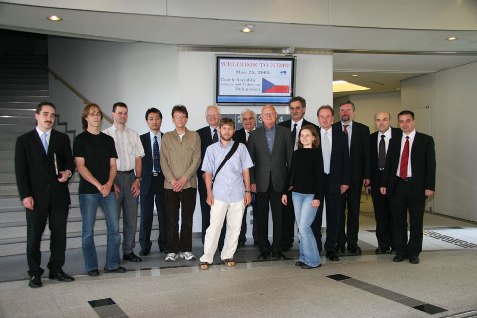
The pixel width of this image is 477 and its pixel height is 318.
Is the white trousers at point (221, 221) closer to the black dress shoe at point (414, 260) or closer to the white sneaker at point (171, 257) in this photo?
the white sneaker at point (171, 257)

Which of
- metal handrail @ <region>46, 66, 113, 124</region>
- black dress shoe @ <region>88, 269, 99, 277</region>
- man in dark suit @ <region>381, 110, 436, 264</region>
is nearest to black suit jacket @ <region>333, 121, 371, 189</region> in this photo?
man in dark suit @ <region>381, 110, 436, 264</region>

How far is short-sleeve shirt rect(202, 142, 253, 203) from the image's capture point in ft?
15.0

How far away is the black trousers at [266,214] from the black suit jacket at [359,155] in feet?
3.00

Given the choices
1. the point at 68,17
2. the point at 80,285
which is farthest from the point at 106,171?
the point at 68,17

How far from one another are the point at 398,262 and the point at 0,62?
1000cm

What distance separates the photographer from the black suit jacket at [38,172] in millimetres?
3930

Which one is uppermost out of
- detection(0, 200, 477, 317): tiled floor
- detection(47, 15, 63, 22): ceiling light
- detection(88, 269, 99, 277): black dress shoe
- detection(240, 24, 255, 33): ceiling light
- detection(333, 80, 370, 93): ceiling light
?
detection(333, 80, 370, 93): ceiling light

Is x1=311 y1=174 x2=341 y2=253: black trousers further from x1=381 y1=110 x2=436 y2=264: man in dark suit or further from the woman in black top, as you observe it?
x1=381 y1=110 x2=436 y2=264: man in dark suit

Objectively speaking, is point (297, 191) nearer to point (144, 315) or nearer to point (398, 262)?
point (398, 262)

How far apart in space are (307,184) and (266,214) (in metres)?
0.68

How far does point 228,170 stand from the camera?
15.0 ft

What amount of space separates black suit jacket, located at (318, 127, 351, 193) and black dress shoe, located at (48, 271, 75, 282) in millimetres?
2790

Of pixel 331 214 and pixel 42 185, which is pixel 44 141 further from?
pixel 331 214

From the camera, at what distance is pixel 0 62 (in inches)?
422
